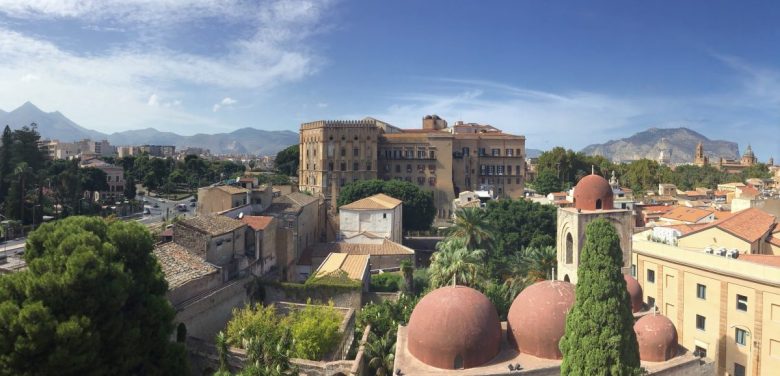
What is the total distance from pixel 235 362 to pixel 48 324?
7311 millimetres

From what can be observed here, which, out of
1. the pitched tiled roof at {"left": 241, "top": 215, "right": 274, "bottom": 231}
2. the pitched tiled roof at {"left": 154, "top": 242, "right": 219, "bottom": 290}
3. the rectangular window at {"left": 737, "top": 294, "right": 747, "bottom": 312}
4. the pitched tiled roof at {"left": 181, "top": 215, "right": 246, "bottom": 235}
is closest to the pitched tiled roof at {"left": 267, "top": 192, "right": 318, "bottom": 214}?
the pitched tiled roof at {"left": 241, "top": 215, "right": 274, "bottom": 231}

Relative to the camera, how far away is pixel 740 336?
2292 cm

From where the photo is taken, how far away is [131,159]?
3821 inches

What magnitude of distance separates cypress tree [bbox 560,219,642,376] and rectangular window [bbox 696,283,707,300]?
13.4 m

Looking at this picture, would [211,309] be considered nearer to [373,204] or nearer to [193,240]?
[193,240]

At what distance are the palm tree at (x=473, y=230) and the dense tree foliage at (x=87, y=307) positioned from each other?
23.1 m

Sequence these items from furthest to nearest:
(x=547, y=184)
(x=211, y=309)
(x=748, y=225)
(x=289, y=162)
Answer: (x=289, y=162), (x=547, y=184), (x=748, y=225), (x=211, y=309)

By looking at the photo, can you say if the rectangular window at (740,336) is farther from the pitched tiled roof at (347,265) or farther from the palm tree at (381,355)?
the pitched tiled roof at (347,265)

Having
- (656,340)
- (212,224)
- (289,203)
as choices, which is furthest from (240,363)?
(289,203)

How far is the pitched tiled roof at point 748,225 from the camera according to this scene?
2837 centimetres

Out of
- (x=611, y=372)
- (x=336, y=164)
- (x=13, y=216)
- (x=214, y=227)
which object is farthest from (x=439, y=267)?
(x=336, y=164)

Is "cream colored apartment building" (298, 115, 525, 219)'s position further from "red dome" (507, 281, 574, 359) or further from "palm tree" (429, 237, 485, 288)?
"red dome" (507, 281, 574, 359)

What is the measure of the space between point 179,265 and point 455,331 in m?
13.4

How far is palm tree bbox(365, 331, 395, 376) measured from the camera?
20.0m
